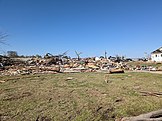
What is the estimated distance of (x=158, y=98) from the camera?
16.7 ft

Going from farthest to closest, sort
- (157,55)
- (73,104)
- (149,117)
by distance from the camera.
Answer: (157,55)
(73,104)
(149,117)

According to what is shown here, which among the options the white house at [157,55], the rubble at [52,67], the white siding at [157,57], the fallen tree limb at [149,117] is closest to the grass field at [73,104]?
the fallen tree limb at [149,117]

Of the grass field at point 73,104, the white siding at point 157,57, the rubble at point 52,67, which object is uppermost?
the white siding at point 157,57

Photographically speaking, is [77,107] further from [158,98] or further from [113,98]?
[158,98]

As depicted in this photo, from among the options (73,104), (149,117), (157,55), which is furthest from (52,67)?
(157,55)

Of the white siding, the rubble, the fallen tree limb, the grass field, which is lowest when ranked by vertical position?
the fallen tree limb

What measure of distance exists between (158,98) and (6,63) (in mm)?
13647

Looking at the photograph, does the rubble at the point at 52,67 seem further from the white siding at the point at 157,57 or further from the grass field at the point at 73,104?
the white siding at the point at 157,57

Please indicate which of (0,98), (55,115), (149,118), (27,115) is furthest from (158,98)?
(0,98)

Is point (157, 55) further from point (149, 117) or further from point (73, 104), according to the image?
point (149, 117)

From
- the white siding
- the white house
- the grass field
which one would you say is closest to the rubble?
the grass field

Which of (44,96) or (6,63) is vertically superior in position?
(6,63)

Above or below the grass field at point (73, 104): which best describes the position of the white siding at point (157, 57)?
above

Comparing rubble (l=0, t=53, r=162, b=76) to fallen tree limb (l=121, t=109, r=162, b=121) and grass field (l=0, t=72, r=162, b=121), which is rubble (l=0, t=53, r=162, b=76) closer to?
grass field (l=0, t=72, r=162, b=121)
